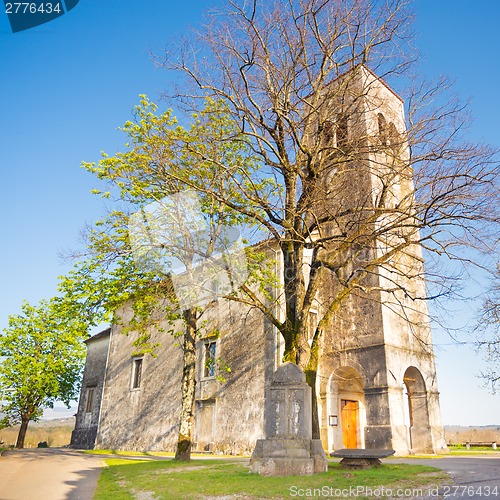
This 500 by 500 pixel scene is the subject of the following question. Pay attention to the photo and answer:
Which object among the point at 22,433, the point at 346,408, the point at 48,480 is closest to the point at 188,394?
the point at 48,480

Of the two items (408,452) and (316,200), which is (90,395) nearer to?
(408,452)

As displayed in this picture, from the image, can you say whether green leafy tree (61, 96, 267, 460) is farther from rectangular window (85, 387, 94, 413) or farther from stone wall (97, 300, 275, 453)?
rectangular window (85, 387, 94, 413)

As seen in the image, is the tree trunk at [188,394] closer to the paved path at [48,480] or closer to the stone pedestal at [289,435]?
the paved path at [48,480]

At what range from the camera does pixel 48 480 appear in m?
10.4

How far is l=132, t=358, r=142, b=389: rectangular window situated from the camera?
81.1ft

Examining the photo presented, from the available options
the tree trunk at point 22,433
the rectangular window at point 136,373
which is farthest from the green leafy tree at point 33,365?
the rectangular window at point 136,373

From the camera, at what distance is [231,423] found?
18.4 m

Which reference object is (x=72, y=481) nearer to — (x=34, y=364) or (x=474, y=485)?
(x=474, y=485)

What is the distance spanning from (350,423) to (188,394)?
9111 mm

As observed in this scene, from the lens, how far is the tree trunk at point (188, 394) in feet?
44.3

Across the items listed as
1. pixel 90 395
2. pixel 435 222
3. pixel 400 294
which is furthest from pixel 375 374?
pixel 90 395

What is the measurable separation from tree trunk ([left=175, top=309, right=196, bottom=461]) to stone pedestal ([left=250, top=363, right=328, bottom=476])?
4517mm

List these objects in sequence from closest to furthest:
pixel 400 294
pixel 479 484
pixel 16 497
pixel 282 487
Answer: pixel 479 484, pixel 282 487, pixel 16 497, pixel 400 294

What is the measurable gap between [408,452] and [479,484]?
10.8 metres
